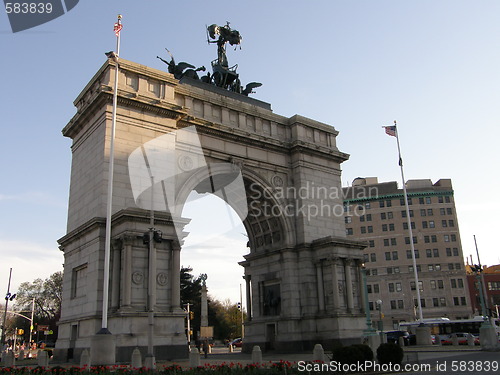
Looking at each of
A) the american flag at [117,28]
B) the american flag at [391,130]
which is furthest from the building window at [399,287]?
the american flag at [117,28]

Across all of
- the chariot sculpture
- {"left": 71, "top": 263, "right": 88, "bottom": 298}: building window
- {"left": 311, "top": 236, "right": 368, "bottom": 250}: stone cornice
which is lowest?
{"left": 71, "top": 263, "right": 88, "bottom": 298}: building window

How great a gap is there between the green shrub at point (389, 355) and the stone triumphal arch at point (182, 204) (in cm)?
1224

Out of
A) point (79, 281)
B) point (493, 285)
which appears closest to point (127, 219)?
point (79, 281)

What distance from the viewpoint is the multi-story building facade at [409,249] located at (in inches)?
3644

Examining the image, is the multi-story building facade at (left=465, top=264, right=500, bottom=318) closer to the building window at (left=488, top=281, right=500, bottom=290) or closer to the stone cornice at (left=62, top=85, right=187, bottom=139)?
the building window at (left=488, top=281, right=500, bottom=290)

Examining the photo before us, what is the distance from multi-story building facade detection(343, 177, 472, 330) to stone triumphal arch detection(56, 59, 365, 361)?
2295 inches

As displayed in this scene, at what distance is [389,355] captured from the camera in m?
20.3

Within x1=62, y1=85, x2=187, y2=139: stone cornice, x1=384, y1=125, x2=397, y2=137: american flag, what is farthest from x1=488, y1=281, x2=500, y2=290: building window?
x1=62, y1=85, x2=187, y2=139: stone cornice

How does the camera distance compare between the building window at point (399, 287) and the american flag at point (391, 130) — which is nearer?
the american flag at point (391, 130)

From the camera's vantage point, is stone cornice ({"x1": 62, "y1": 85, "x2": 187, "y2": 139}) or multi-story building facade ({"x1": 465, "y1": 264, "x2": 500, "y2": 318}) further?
multi-story building facade ({"x1": 465, "y1": 264, "x2": 500, "y2": 318})

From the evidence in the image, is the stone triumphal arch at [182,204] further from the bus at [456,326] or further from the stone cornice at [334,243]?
the bus at [456,326]

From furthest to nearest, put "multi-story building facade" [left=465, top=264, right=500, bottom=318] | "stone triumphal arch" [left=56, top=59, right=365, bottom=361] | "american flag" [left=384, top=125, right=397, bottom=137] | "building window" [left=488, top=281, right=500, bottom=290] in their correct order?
"building window" [left=488, top=281, right=500, bottom=290] < "multi-story building facade" [left=465, top=264, right=500, bottom=318] < "american flag" [left=384, top=125, right=397, bottom=137] < "stone triumphal arch" [left=56, top=59, right=365, bottom=361]

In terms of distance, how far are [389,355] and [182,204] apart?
17663 millimetres

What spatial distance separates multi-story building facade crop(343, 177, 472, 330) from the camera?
92562mm
